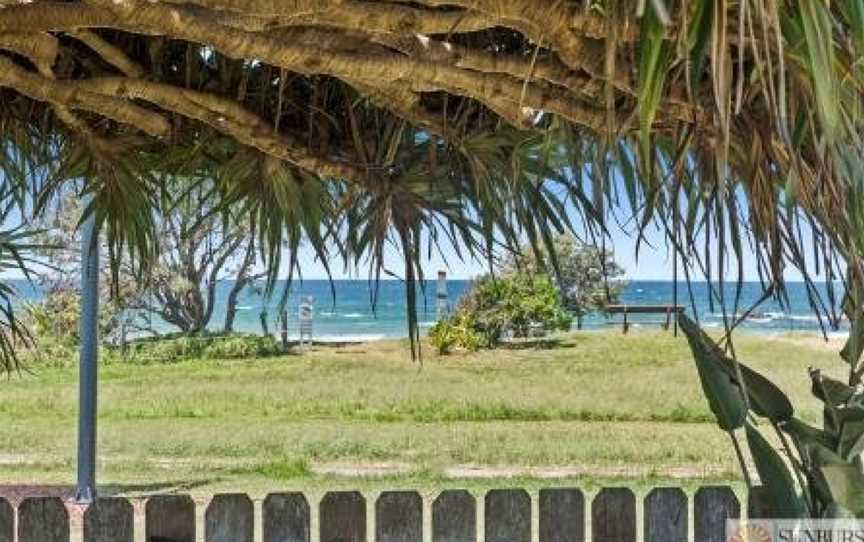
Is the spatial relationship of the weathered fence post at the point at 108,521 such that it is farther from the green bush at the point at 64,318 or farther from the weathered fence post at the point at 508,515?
the green bush at the point at 64,318

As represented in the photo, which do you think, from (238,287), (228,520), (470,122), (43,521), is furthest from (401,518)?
(238,287)

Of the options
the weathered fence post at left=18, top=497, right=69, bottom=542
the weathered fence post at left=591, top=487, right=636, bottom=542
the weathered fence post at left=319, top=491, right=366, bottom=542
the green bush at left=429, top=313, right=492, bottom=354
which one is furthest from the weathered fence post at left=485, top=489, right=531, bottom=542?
the green bush at left=429, top=313, right=492, bottom=354

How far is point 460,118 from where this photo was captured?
142 cm

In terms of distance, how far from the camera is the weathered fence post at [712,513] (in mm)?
1821

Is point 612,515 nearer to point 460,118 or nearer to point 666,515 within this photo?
point 666,515

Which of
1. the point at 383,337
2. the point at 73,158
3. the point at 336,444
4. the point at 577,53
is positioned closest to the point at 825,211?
the point at 577,53

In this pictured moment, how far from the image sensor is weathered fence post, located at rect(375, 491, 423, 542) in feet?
5.77

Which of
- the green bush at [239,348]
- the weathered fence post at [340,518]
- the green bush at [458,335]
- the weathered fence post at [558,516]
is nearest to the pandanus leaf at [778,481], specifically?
the weathered fence post at [558,516]

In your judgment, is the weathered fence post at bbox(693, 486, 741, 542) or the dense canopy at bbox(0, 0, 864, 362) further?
the weathered fence post at bbox(693, 486, 741, 542)

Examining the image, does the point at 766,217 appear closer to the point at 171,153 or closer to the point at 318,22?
the point at 318,22

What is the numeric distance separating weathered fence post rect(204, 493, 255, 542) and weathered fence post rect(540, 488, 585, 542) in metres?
0.48

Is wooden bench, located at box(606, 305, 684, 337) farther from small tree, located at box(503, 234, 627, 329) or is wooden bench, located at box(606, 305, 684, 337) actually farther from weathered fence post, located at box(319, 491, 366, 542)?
weathered fence post, located at box(319, 491, 366, 542)

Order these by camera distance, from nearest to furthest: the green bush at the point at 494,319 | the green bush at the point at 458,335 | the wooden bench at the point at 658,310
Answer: the wooden bench at the point at 658,310 < the green bush at the point at 494,319 < the green bush at the point at 458,335

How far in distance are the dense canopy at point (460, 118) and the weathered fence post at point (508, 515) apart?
0.43 meters
